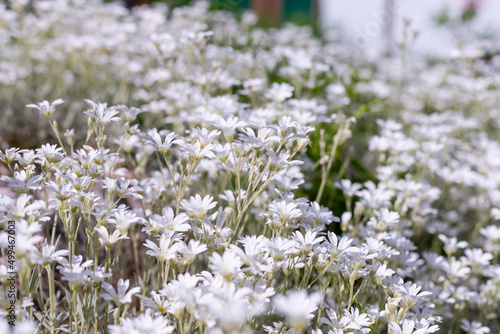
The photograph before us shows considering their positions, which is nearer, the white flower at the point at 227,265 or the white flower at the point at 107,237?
the white flower at the point at 227,265

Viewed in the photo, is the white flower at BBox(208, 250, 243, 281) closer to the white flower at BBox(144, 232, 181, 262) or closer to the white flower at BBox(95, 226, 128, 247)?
the white flower at BBox(144, 232, 181, 262)

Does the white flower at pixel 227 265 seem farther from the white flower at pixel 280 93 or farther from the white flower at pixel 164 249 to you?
the white flower at pixel 280 93

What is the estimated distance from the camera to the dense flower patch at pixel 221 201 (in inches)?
53.8

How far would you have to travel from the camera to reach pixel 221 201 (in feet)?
7.52

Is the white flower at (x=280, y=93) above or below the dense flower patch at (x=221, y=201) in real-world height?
above

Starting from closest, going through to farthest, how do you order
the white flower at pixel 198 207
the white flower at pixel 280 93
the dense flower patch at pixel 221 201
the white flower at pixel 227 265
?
the white flower at pixel 227 265 → the dense flower patch at pixel 221 201 → the white flower at pixel 198 207 → the white flower at pixel 280 93

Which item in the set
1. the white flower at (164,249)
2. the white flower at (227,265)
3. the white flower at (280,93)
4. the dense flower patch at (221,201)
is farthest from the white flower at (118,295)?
the white flower at (280,93)

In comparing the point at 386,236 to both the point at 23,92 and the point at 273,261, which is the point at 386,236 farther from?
the point at 23,92

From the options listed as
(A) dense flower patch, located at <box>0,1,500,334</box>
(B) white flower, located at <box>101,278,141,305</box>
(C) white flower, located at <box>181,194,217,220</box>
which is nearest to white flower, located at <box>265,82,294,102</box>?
(A) dense flower patch, located at <box>0,1,500,334</box>

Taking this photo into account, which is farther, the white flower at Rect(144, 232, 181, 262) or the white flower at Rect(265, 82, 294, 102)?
the white flower at Rect(265, 82, 294, 102)

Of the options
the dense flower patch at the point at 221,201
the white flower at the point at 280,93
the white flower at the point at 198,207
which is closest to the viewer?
the dense flower patch at the point at 221,201

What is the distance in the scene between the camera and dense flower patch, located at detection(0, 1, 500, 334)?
4.49 ft

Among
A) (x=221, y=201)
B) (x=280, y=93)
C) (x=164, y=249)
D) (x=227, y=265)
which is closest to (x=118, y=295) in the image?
(x=164, y=249)

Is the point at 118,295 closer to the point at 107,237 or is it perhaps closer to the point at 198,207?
the point at 107,237
